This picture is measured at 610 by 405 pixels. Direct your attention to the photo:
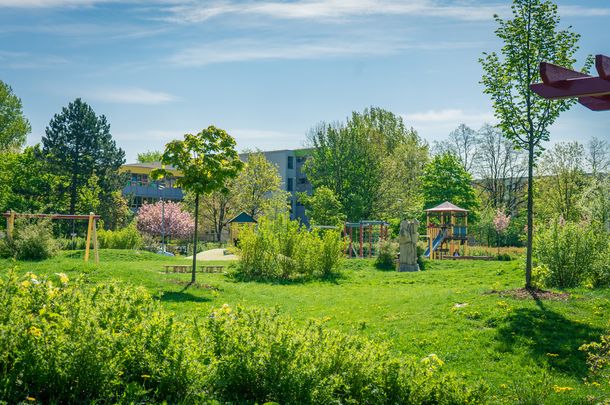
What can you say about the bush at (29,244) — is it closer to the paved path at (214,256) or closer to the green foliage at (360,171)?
the paved path at (214,256)

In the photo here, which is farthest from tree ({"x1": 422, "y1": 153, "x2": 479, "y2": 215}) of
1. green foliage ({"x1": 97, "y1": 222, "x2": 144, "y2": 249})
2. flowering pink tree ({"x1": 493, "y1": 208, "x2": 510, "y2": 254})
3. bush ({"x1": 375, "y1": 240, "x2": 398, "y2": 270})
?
green foliage ({"x1": 97, "y1": 222, "x2": 144, "y2": 249})

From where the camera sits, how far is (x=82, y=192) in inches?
1873

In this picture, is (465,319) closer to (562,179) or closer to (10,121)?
(562,179)

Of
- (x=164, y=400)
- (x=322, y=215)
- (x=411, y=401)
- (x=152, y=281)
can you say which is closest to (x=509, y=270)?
(x=152, y=281)

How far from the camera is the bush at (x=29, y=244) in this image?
21.4m

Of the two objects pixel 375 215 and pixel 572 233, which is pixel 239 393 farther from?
pixel 375 215

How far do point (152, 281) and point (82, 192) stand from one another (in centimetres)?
3284

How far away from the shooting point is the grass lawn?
9.31m

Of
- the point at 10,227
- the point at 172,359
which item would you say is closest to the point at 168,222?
the point at 10,227

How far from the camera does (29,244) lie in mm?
21547

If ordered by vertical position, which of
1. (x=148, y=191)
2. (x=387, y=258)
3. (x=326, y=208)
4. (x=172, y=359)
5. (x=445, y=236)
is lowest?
(x=387, y=258)

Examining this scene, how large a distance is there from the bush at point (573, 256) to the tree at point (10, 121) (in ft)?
179

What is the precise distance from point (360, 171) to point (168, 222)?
18147mm

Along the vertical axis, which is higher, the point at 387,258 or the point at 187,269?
the point at 387,258
